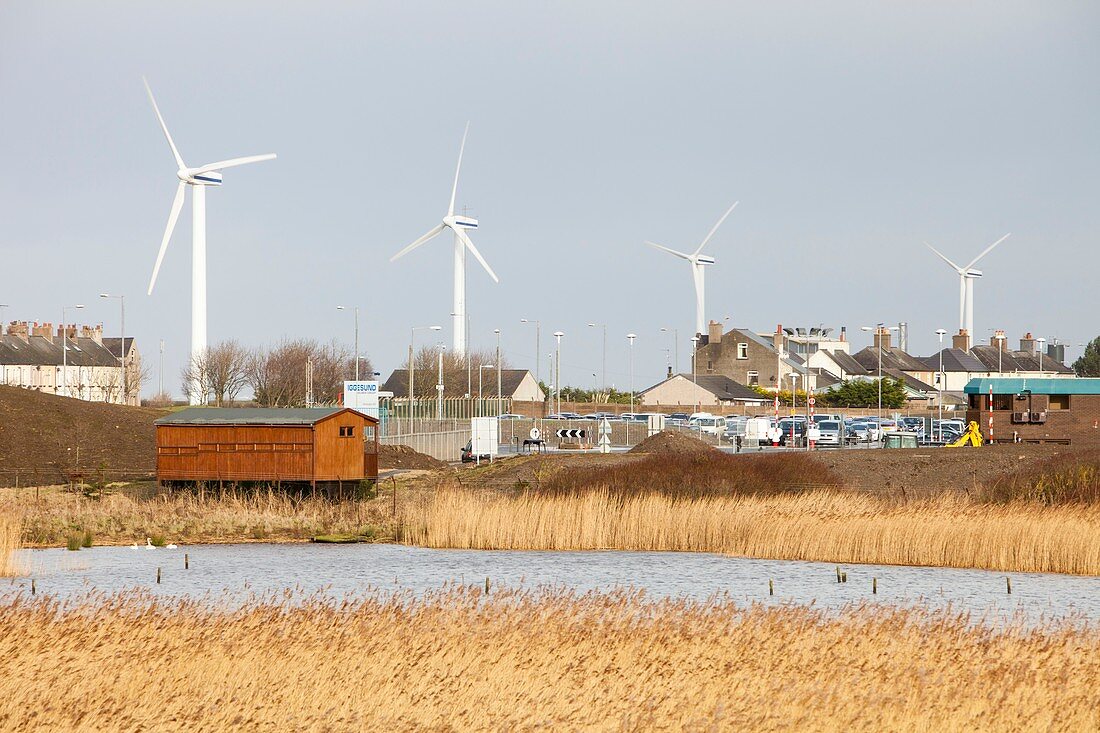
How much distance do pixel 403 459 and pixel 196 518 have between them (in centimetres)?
2210

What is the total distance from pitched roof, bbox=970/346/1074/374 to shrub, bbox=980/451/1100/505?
12558cm

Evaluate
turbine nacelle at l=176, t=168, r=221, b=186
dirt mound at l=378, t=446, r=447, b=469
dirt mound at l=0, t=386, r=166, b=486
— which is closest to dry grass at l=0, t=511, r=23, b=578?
dirt mound at l=0, t=386, r=166, b=486

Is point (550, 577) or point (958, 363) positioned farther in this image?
point (958, 363)

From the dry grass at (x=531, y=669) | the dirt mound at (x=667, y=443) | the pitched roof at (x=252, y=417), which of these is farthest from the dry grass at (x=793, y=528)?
the dirt mound at (x=667, y=443)

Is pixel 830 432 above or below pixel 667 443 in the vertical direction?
above

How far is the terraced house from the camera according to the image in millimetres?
137750

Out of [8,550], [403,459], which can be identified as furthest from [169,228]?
[8,550]

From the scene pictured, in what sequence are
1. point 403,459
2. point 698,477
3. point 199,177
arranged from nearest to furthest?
point 698,477
point 403,459
point 199,177

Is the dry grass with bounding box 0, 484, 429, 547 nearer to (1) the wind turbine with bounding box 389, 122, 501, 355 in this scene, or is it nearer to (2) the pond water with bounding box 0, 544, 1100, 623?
(2) the pond water with bounding box 0, 544, 1100, 623

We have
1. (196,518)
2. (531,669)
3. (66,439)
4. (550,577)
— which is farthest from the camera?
(66,439)

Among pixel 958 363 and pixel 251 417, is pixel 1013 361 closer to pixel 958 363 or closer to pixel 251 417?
pixel 958 363

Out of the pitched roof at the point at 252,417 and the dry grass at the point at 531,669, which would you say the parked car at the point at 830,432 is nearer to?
the pitched roof at the point at 252,417

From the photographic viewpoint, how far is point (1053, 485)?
3900cm

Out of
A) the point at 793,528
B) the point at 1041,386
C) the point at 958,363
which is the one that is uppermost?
the point at 958,363
